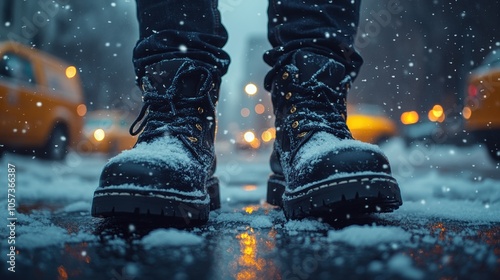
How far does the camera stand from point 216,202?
1313 mm

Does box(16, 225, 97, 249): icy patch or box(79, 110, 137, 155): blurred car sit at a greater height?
box(79, 110, 137, 155): blurred car

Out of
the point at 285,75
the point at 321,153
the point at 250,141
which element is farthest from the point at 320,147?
the point at 250,141

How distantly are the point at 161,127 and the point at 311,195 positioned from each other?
436 millimetres

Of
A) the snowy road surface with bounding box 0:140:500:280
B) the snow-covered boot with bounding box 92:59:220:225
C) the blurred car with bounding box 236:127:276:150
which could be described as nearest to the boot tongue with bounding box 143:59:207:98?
the snow-covered boot with bounding box 92:59:220:225

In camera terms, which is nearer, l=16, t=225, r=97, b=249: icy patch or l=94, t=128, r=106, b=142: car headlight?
l=16, t=225, r=97, b=249: icy patch

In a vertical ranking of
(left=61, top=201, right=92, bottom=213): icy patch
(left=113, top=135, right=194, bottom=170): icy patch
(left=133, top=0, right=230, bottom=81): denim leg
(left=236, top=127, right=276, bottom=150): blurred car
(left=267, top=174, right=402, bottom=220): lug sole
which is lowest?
(left=61, top=201, right=92, bottom=213): icy patch

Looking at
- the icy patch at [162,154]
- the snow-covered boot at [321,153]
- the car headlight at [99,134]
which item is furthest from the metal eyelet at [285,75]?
the car headlight at [99,134]

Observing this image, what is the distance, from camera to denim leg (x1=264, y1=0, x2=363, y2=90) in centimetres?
121

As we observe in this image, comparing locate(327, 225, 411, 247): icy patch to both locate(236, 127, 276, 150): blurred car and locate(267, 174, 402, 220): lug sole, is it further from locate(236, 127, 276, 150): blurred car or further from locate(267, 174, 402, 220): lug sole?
locate(236, 127, 276, 150): blurred car

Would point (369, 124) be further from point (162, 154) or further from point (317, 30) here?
point (162, 154)

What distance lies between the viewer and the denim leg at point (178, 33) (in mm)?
1183

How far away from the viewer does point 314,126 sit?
3.58ft

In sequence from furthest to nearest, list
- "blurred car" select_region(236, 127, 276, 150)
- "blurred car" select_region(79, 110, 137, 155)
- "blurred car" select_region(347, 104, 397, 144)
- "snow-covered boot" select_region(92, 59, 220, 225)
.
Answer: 1. "blurred car" select_region(236, 127, 276, 150)
2. "blurred car" select_region(79, 110, 137, 155)
3. "blurred car" select_region(347, 104, 397, 144)
4. "snow-covered boot" select_region(92, 59, 220, 225)

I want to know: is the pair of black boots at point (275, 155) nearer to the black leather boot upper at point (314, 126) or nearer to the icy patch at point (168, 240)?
the black leather boot upper at point (314, 126)
